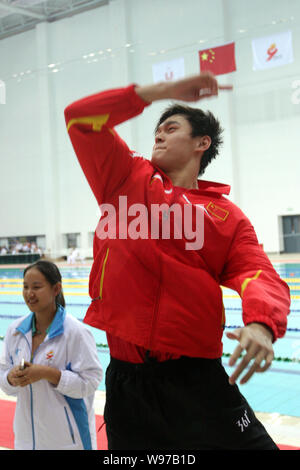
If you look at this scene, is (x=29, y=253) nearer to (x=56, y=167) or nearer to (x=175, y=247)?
(x=56, y=167)

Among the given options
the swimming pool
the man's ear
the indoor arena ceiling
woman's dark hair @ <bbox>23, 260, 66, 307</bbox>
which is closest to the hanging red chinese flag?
the swimming pool

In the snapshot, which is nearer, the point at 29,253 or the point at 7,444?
the point at 7,444

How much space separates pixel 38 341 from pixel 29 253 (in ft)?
76.8

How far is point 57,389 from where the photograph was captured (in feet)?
8.19

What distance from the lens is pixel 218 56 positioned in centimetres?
1559

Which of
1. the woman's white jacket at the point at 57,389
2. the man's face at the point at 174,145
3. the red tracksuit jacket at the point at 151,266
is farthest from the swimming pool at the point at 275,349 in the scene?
the man's face at the point at 174,145

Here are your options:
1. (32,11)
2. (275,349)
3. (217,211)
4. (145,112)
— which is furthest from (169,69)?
(217,211)

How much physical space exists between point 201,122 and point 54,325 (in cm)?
136

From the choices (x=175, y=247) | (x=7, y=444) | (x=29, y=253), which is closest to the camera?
(x=175, y=247)

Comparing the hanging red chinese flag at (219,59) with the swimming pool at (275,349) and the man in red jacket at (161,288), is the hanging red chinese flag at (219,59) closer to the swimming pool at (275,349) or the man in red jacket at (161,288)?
the swimming pool at (275,349)

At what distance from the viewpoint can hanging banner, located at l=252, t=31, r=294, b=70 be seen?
50.2ft

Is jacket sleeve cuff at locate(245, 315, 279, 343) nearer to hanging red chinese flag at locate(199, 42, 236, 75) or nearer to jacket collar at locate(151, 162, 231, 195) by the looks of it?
jacket collar at locate(151, 162, 231, 195)

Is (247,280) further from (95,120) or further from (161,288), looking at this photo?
(95,120)
